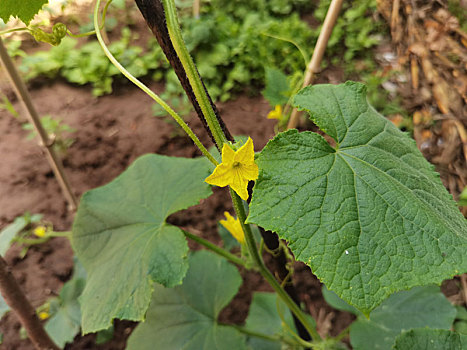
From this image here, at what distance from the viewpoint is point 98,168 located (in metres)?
2.56

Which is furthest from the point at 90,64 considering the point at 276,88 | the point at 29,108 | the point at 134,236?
the point at 134,236

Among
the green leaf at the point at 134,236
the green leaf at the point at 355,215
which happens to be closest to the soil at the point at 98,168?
the green leaf at the point at 134,236

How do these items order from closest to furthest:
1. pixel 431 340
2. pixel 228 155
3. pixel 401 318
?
pixel 228 155, pixel 431 340, pixel 401 318

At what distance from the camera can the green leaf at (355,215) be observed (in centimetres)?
65

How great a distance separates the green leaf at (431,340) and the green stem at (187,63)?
0.70 metres

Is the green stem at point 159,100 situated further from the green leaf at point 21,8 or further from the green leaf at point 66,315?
the green leaf at point 66,315

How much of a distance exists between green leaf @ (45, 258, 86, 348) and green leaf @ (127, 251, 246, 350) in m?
0.47

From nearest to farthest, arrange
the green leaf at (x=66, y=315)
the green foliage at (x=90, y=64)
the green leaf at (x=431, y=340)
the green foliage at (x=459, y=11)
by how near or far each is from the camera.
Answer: the green leaf at (x=431, y=340) < the green leaf at (x=66, y=315) < the green foliage at (x=459, y=11) < the green foliage at (x=90, y=64)

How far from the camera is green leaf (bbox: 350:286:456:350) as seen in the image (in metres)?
1.32

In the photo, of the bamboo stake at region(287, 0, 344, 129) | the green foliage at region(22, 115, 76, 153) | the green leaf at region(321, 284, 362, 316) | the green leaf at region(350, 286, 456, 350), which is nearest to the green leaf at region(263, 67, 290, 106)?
the bamboo stake at region(287, 0, 344, 129)

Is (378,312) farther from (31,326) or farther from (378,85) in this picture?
(378,85)

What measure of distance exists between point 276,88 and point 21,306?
63.5 inches

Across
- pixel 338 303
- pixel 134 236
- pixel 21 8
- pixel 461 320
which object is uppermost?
pixel 21 8

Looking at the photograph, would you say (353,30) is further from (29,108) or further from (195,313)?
(195,313)
